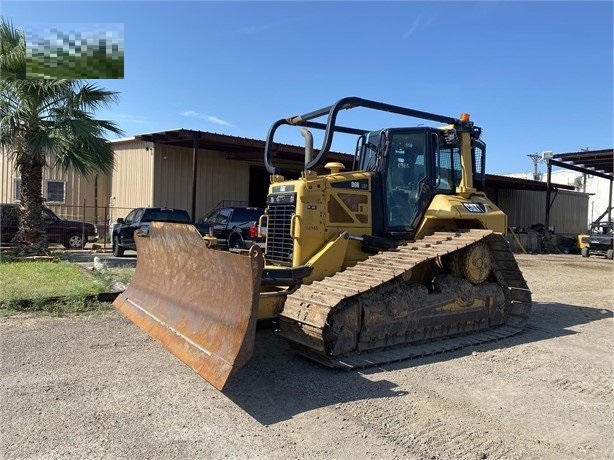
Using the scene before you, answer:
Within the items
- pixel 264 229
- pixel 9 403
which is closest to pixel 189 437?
pixel 9 403

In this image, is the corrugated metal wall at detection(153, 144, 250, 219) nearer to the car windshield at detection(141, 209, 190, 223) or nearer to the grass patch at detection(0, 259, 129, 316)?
the car windshield at detection(141, 209, 190, 223)

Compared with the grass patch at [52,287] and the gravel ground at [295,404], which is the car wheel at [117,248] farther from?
the gravel ground at [295,404]

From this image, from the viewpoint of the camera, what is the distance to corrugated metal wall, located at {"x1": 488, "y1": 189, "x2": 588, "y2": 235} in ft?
123

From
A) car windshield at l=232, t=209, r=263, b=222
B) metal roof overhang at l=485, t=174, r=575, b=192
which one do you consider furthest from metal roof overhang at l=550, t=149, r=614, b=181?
car windshield at l=232, t=209, r=263, b=222

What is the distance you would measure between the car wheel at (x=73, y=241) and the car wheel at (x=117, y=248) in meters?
2.25

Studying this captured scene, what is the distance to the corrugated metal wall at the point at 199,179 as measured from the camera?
22.4 m

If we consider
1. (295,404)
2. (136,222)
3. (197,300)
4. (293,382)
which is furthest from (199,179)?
(295,404)

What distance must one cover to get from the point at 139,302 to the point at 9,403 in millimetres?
2577

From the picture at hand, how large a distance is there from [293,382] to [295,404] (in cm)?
54

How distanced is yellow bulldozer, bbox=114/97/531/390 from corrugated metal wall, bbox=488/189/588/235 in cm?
3114

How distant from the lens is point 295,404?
4.43 m

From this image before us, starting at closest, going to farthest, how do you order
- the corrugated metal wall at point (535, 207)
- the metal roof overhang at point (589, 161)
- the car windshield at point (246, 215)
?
the car windshield at point (246, 215)
the metal roof overhang at point (589, 161)
the corrugated metal wall at point (535, 207)

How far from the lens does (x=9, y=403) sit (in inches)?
169

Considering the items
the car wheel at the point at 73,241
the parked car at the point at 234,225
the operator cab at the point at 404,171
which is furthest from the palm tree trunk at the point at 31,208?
the operator cab at the point at 404,171
